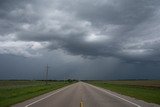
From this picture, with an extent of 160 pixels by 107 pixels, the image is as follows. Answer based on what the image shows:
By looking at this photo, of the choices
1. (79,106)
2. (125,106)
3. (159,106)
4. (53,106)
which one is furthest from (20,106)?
(159,106)

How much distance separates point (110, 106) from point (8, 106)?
20.8ft

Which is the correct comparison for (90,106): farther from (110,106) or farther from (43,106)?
(43,106)

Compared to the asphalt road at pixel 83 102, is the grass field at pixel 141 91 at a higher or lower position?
higher

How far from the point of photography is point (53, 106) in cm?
1664

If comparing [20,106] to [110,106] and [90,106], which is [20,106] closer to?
[90,106]

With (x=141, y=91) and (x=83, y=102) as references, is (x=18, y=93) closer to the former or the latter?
(x=141, y=91)

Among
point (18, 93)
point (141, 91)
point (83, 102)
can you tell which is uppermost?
point (141, 91)

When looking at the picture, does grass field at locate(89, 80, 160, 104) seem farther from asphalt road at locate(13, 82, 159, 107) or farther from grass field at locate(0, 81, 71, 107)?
grass field at locate(0, 81, 71, 107)

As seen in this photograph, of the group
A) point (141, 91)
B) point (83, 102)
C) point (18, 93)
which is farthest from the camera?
point (141, 91)

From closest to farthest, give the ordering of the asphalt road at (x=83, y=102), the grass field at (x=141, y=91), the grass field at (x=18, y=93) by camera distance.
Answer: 1. the asphalt road at (x=83, y=102)
2. the grass field at (x=18, y=93)
3. the grass field at (x=141, y=91)

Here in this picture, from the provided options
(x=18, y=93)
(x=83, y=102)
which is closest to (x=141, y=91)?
(x=18, y=93)

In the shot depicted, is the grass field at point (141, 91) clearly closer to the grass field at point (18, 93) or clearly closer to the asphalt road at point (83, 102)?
the asphalt road at point (83, 102)

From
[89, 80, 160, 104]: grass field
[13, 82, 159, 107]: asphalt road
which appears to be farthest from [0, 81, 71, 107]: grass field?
[89, 80, 160, 104]: grass field

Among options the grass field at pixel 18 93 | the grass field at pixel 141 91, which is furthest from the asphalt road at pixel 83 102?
the grass field at pixel 141 91
